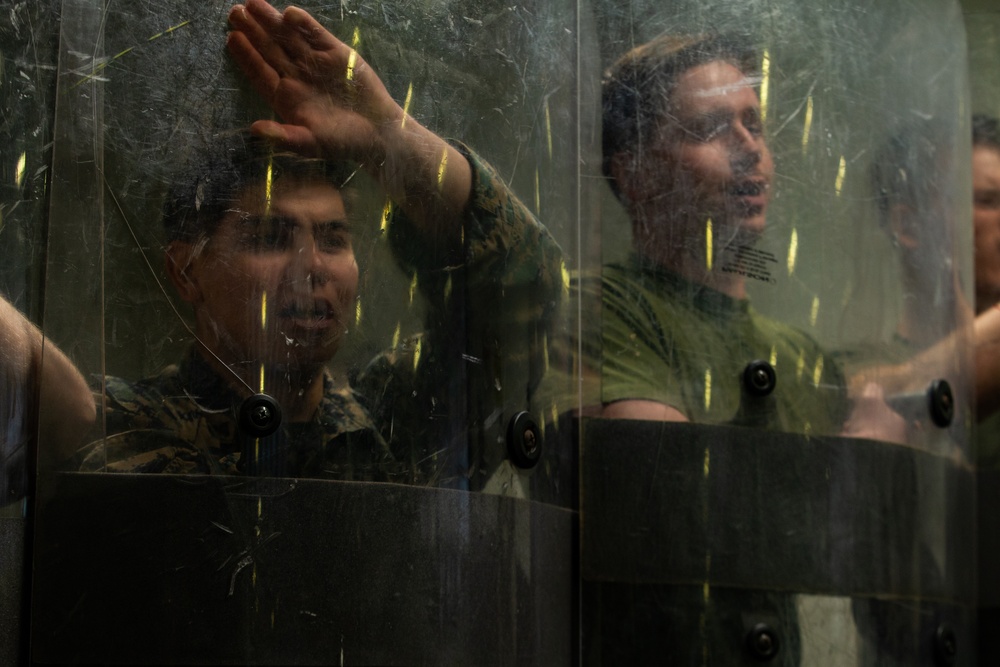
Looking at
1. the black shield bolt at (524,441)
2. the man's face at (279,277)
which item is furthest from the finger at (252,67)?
the black shield bolt at (524,441)

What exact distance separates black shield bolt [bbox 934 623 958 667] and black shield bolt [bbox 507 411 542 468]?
75cm

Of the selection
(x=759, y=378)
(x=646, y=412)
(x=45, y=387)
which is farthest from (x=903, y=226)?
(x=45, y=387)

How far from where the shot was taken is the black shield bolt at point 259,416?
1825 millimetres

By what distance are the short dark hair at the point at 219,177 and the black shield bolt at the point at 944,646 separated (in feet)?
4.09

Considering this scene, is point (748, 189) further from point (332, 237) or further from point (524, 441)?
point (332, 237)

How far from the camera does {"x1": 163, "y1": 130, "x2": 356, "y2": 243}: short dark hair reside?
1.87 m

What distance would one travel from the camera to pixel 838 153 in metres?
2.46

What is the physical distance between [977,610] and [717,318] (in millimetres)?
774

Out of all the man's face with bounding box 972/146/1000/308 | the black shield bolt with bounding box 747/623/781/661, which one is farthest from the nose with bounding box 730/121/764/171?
the black shield bolt with bounding box 747/623/781/661

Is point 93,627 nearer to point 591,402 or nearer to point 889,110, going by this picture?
point 591,402

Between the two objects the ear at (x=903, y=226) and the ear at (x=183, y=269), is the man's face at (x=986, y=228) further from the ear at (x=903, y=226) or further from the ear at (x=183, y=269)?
the ear at (x=183, y=269)

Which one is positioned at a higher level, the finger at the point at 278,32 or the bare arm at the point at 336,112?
the finger at the point at 278,32

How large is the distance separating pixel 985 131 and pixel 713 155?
0.73 metres

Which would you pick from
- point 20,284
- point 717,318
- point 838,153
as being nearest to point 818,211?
point 838,153
